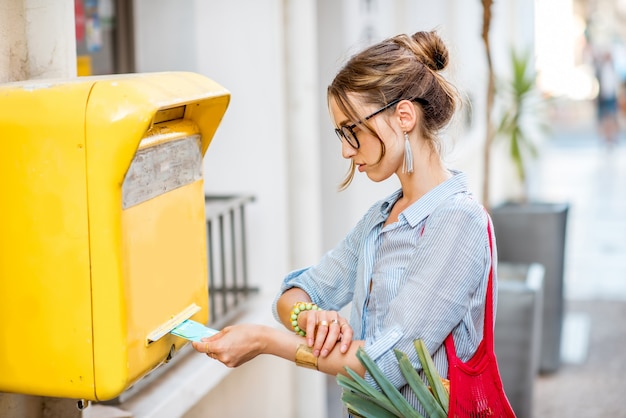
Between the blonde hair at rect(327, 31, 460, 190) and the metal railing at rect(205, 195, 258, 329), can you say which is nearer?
the blonde hair at rect(327, 31, 460, 190)

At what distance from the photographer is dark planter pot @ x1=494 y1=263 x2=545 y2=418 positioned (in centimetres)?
463

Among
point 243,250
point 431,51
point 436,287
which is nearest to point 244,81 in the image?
point 243,250

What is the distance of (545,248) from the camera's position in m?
6.01

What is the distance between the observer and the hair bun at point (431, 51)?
78.7 inches

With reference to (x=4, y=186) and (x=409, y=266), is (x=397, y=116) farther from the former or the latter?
(x=4, y=186)

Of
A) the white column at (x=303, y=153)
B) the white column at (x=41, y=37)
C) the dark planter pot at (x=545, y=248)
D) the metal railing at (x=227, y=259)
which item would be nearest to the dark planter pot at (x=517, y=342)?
the white column at (x=303, y=153)

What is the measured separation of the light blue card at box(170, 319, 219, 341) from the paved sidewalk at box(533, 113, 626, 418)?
3653 millimetres

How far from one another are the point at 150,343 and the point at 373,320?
0.48 meters

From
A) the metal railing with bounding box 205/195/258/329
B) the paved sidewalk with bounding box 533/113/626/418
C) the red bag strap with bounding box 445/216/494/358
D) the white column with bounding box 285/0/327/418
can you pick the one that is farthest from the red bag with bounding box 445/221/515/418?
the paved sidewalk with bounding box 533/113/626/418

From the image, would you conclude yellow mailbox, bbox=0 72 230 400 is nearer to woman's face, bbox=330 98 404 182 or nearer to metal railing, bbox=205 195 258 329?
woman's face, bbox=330 98 404 182

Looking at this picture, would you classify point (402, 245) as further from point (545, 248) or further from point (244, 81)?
point (545, 248)

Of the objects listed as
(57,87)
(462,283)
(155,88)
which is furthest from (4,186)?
(462,283)

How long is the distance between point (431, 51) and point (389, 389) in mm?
728

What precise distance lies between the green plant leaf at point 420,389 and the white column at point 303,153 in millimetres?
2707
